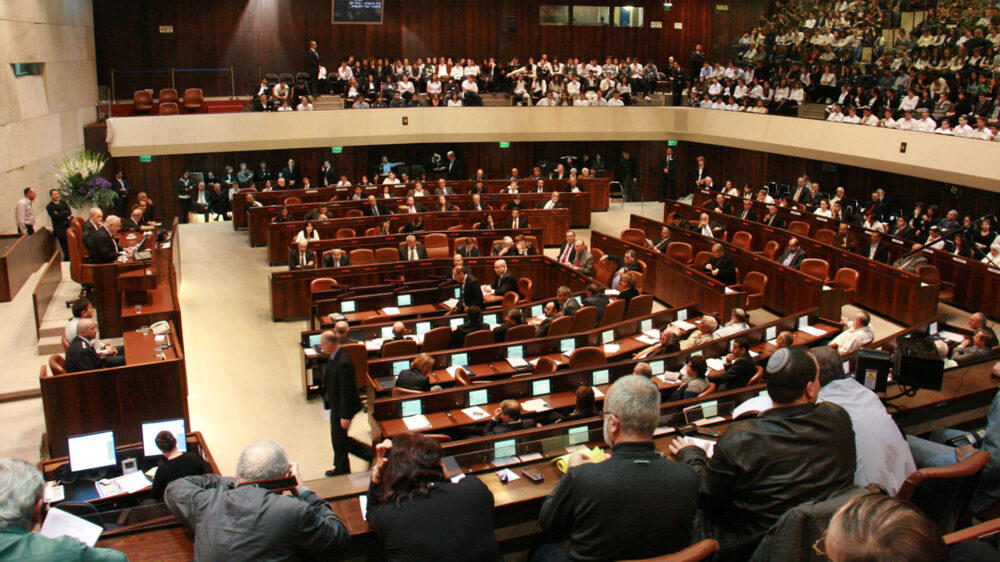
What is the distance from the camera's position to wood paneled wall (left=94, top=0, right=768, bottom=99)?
2017 centimetres

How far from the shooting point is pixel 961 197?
1631cm

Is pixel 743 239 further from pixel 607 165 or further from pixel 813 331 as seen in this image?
pixel 607 165

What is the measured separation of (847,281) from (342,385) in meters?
8.64

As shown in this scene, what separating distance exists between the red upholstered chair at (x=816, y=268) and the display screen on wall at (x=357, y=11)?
1357 centimetres

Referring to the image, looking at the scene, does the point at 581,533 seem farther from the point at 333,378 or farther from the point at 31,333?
the point at 31,333

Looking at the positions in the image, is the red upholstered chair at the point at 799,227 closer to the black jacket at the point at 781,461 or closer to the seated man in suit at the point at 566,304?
the seated man in suit at the point at 566,304

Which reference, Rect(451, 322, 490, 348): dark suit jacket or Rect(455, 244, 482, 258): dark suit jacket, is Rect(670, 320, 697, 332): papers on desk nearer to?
Rect(451, 322, 490, 348): dark suit jacket

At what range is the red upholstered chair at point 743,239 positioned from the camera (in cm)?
1431

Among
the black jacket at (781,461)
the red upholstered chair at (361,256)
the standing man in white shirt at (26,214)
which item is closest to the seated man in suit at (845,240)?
the red upholstered chair at (361,256)

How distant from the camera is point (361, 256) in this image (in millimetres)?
13367

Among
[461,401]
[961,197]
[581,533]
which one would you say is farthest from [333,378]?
[961,197]

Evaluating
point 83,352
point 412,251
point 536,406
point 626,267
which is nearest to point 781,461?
point 536,406

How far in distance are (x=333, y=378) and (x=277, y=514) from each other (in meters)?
3.52

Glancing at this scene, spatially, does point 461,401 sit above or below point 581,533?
below
